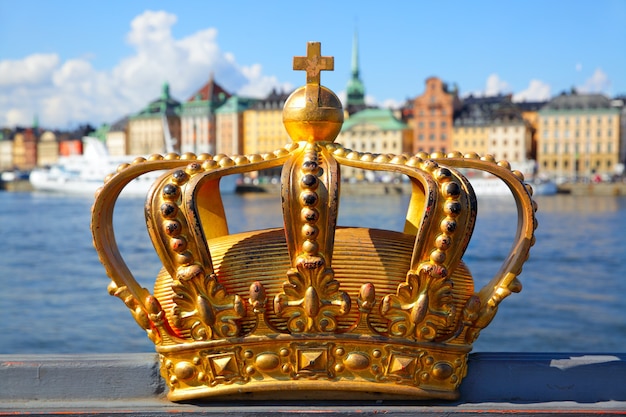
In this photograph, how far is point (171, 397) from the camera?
2359 mm

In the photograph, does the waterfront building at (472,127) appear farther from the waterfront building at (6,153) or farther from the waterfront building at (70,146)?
the waterfront building at (6,153)

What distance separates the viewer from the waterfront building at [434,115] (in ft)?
252

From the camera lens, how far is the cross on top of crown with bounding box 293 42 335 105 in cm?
241

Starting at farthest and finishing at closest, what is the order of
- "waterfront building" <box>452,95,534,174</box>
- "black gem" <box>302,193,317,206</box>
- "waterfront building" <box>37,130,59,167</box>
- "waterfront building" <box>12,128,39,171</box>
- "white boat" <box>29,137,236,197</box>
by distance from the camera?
"waterfront building" <box>12,128,39,171</box>, "waterfront building" <box>37,130,59,167</box>, "waterfront building" <box>452,95,534,174</box>, "white boat" <box>29,137,236,197</box>, "black gem" <box>302,193,317,206</box>

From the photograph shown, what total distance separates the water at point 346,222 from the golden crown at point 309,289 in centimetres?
831

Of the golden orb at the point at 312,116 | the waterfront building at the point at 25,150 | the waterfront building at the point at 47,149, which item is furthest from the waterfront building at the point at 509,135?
the golden orb at the point at 312,116


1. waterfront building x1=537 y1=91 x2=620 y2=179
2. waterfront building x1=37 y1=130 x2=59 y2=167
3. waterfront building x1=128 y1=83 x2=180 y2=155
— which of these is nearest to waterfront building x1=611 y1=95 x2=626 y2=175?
waterfront building x1=537 y1=91 x2=620 y2=179

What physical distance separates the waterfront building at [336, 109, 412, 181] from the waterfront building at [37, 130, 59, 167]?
48450 mm

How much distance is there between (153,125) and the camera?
96125 mm

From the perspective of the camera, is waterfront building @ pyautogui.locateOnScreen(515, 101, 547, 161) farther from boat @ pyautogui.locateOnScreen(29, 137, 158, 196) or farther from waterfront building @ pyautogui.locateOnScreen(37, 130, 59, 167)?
waterfront building @ pyautogui.locateOnScreen(37, 130, 59, 167)

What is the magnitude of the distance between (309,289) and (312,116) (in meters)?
0.51

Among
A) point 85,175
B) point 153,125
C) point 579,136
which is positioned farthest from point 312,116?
point 153,125

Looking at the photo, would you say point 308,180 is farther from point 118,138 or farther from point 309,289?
point 118,138

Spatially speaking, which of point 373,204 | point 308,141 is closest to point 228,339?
point 308,141
